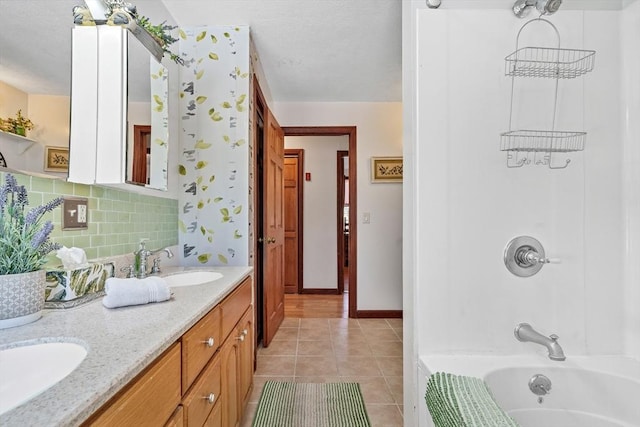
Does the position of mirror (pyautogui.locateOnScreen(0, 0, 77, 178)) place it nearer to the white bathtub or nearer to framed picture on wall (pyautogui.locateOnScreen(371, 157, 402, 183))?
the white bathtub

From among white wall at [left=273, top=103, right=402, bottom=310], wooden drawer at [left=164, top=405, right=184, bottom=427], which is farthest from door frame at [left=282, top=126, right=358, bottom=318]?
wooden drawer at [left=164, top=405, right=184, bottom=427]

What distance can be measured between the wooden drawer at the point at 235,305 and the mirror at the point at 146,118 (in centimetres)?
70

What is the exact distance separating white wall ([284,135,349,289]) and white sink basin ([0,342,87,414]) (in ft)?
12.9

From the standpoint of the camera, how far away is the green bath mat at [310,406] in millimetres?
1700

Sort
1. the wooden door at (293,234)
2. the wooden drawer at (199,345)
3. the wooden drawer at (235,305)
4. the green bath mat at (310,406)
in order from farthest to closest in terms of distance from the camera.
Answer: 1. the wooden door at (293,234)
2. the green bath mat at (310,406)
3. the wooden drawer at (235,305)
4. the wooden drawer at (199,345)

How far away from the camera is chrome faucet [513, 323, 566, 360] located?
1.15m

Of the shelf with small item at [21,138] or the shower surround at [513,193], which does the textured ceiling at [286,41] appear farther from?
the shower surround at [513,193]

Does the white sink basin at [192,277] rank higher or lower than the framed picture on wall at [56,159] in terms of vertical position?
lower

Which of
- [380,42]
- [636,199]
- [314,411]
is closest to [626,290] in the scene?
[636,199]

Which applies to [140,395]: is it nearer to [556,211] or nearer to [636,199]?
[556,211]

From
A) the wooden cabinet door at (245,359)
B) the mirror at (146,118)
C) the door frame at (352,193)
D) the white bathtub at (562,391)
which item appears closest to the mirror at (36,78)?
the mirror at (146,118)

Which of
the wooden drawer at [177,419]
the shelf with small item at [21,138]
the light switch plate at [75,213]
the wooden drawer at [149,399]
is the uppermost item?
the shelf with small item at [21,138]

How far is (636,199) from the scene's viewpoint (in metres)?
1.25

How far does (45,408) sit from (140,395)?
0.21m
